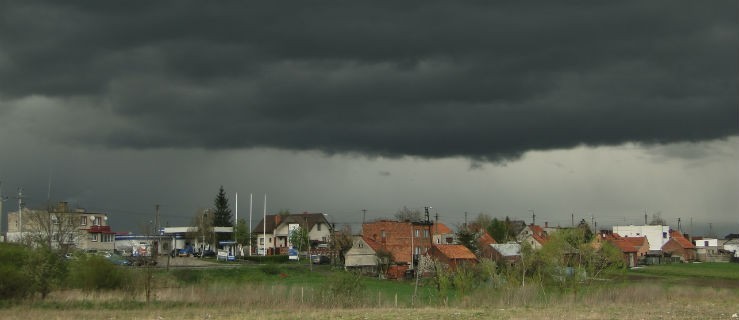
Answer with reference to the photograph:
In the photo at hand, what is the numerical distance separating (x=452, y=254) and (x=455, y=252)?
5.82 ft

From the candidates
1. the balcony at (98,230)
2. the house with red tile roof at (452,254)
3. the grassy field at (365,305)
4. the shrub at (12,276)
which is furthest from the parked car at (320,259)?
the shrub at (12,276)

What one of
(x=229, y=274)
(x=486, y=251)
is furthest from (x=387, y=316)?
(x=486, y=251)

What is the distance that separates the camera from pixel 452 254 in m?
133

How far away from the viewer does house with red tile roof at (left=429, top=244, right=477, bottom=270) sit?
12881 centimetres

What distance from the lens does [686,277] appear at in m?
136

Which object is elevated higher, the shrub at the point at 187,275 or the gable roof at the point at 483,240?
the gable roof at the point at 483,240

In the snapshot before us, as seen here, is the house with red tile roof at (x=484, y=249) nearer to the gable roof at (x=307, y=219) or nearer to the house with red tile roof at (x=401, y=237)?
the house with red tile roof at (x=401, y=237)

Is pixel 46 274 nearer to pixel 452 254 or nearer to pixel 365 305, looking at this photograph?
pixel 365 305

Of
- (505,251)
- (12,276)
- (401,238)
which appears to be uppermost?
(401,238)

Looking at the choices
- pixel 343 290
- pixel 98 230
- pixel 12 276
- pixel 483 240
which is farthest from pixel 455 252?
pixel 12 276

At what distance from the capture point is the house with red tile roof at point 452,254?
12881 centimetres

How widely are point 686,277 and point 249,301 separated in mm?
95732

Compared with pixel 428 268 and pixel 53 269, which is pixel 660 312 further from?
pixel 428 268

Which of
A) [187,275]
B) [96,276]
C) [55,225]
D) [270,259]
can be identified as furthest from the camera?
[270,259]
